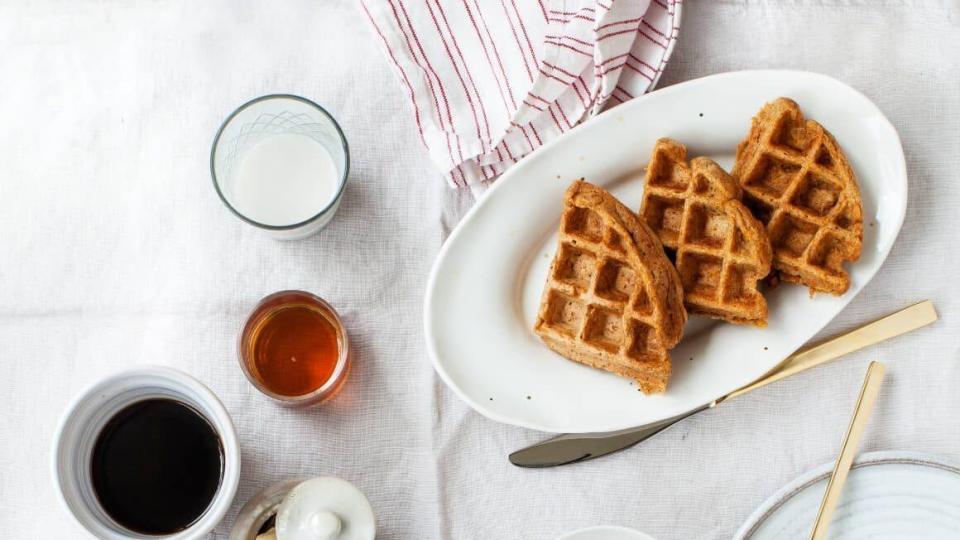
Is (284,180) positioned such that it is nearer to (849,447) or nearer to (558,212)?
(558,212)

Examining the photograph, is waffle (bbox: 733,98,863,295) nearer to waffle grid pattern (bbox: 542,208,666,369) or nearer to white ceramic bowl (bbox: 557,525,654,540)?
waffle grid pattern (bbox: 542,208,666,369)

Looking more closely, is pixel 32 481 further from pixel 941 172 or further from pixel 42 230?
pixel 941 172

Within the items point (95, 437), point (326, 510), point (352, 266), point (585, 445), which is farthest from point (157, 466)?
point (585, 445)

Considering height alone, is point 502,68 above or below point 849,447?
above

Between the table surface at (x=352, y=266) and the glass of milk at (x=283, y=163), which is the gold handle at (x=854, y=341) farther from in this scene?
the glass of milk at (x=283, y=163)

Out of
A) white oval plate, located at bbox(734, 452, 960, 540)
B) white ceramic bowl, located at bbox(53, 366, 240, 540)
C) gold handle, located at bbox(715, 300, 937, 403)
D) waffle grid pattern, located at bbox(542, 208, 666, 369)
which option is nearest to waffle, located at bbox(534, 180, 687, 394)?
waffle grid pattern, located at bbox(542, 208, 666, 369)

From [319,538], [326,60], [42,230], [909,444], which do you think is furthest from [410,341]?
[909,444]
